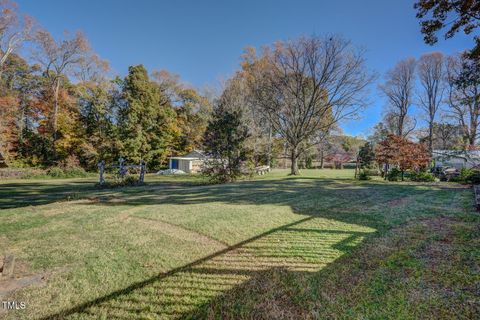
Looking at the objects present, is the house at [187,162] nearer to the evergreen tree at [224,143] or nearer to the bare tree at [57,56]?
Result: the bare tree at [57,56]

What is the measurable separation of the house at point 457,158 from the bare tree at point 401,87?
5.20 metres

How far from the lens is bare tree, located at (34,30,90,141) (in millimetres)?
20384

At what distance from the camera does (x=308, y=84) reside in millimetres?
17781

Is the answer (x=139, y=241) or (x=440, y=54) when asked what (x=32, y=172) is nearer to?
(x=139, y=241)

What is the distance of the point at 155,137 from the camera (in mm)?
25016

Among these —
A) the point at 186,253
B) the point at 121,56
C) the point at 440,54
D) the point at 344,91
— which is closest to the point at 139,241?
the point at 186,253

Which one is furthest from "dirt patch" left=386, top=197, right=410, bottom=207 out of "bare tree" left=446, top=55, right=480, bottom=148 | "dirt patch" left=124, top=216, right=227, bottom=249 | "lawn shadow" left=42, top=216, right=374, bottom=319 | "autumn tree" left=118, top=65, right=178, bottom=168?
"autumn tree" left=118, top=65, right=178, bottom=168

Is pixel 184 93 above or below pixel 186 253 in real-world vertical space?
above

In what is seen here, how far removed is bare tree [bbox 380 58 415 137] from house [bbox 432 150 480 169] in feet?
17.1

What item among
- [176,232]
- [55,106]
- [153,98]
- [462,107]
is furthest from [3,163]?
[462,107]

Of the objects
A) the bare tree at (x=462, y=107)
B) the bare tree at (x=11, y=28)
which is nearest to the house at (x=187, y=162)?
the bare tree at (x=11, y=28)

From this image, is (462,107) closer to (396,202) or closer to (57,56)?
(396,202)

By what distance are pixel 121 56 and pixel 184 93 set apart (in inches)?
341

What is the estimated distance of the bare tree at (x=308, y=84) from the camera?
16.4 metres
